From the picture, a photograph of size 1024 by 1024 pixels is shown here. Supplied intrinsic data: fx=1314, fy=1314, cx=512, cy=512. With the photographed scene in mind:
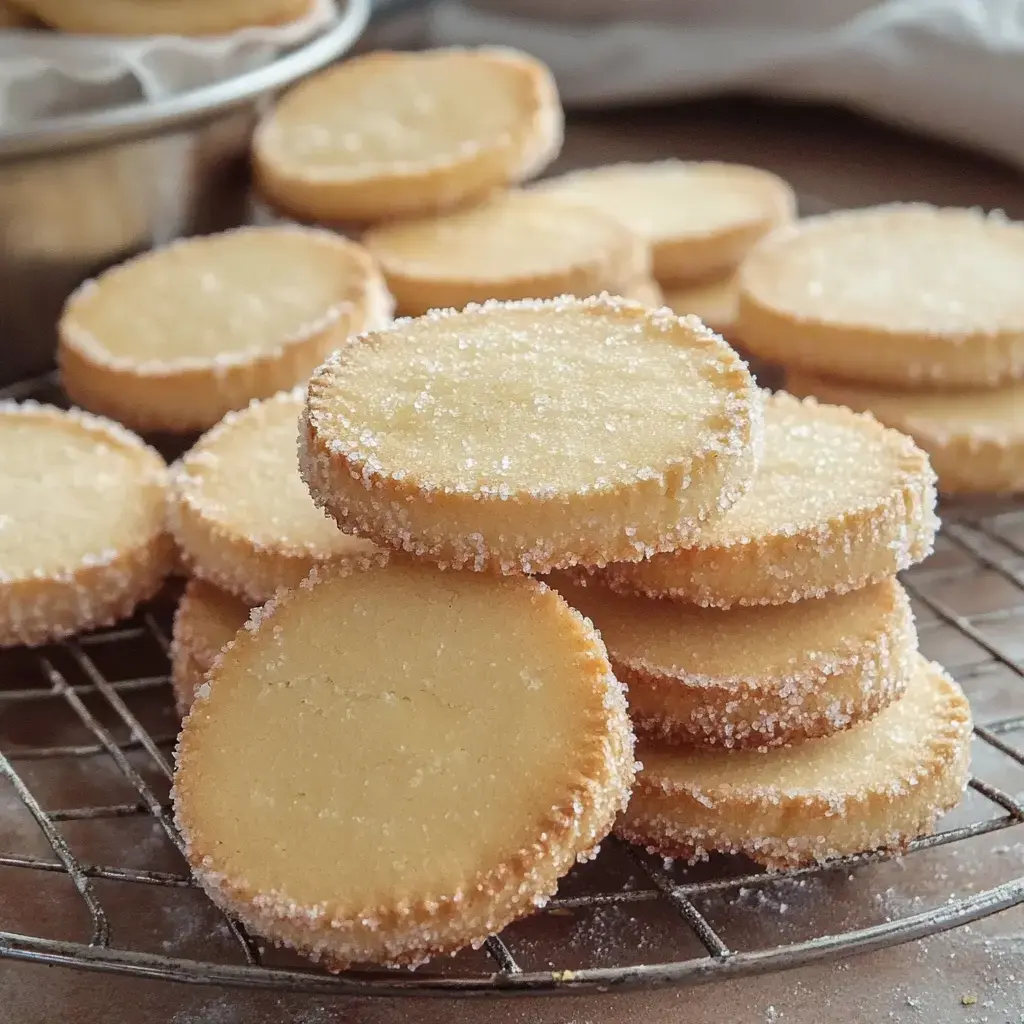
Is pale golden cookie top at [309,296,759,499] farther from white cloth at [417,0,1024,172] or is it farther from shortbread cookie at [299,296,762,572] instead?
white cloth at [417,0,1024,172]

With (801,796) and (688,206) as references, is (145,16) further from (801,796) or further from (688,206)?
(801,796)

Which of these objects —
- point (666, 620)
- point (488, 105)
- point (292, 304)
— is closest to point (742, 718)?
point (666, 620)

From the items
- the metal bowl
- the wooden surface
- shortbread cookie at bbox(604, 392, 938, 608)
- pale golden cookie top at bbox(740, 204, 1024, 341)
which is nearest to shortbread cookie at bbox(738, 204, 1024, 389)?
pale golden cookie top at bbox(740, 204, 1024, 341)

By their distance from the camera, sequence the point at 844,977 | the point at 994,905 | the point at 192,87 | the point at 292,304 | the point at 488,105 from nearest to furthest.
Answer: the point at 994,905 → the point at 844,977 → the point at 292,304 → the point at 192,87 → the point at 488,105

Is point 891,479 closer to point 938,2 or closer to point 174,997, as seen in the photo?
point 174,997

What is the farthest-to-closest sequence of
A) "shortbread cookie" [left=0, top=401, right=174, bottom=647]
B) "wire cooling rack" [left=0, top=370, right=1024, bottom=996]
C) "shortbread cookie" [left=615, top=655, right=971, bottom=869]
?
"shortbread cookie" [left=0, top=401, right=174, bottom=647], "shortbread cookie" [left=615, top=655, right=971, bottom=869], "wire cooling rack" [left=0, top=370, right=1024, bottom=996]

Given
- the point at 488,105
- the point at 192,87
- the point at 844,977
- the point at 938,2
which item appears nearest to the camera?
the point at 844,977
